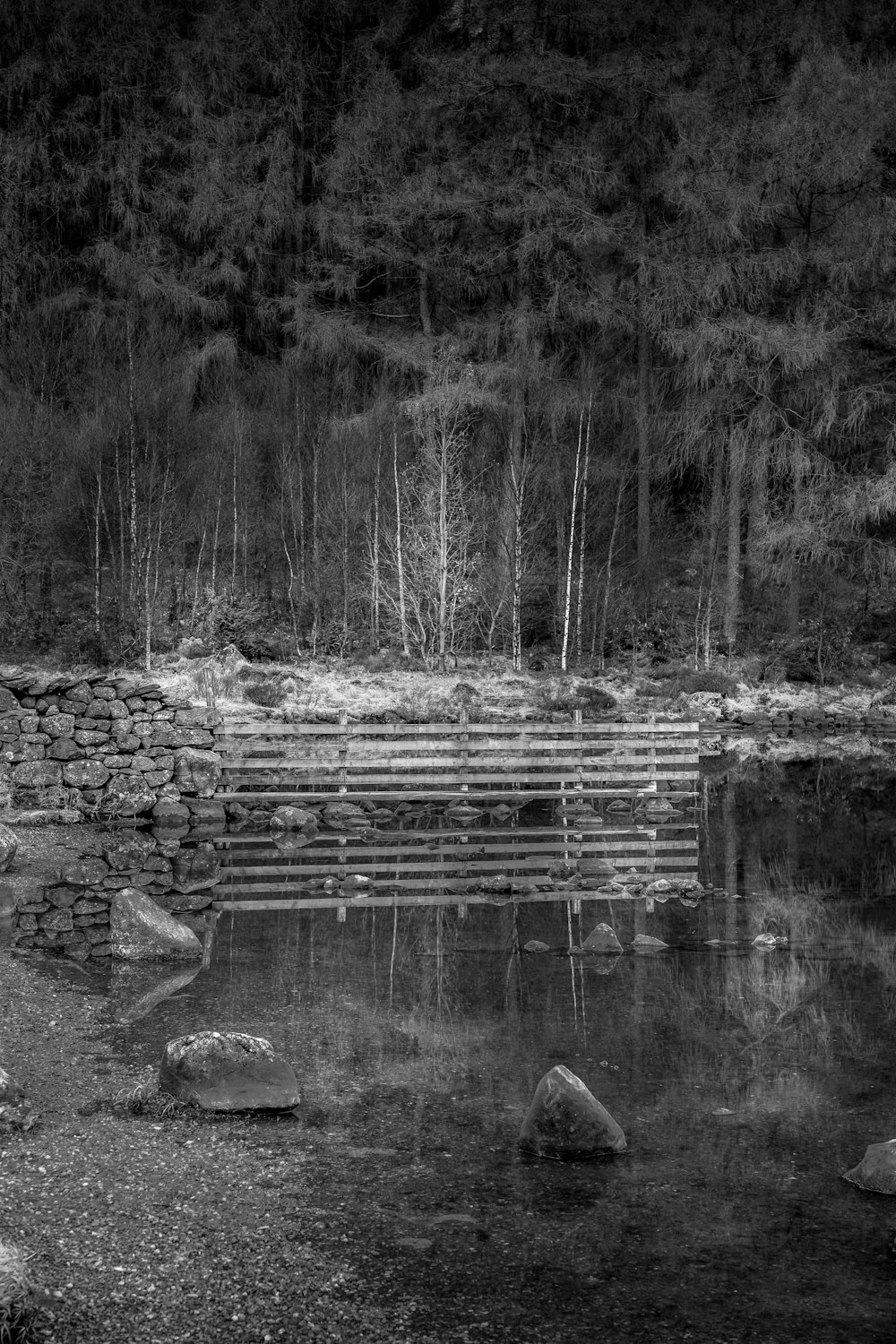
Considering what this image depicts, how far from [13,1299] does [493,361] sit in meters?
32.4

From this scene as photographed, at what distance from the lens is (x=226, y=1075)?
5828 millimetres

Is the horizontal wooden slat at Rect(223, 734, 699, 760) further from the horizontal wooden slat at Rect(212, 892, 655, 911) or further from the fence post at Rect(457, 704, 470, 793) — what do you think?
the horizontal wooden slat at Rect(212, 892, 655, 911)

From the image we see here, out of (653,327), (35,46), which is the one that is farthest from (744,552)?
(35,46)

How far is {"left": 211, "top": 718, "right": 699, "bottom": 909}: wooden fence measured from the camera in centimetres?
1133

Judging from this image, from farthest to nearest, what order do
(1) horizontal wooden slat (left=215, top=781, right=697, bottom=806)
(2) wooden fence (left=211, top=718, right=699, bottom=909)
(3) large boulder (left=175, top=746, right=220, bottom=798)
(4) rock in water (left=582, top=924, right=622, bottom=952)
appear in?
(1) horizontal wooden slat (left=215, top=781, right=697, bottom=806) → (3) large boulder (left=175, top=746, right=220, bottom=798) → (2) wooden fence (left=211, top=718, right=699, bottom=909) → (4) rock in water (left=582, top=924, right=622, bottom=952)

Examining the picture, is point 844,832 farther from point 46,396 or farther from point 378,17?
point 378,17

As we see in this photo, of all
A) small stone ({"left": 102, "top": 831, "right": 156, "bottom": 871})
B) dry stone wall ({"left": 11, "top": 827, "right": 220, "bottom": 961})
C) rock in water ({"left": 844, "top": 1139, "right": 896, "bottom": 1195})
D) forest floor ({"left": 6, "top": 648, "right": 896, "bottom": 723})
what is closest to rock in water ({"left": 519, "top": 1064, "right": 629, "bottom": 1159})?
rock in water ({"left": 844, "top": 1139, "right": 896, "bottom": 1195})

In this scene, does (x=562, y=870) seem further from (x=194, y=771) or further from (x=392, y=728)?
(x=194, y=771)

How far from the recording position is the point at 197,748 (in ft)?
51.8

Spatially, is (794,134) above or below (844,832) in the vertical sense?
above

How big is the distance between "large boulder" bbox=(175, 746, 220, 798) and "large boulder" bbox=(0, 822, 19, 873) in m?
3.85

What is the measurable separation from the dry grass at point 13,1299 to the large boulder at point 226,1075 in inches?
73.3

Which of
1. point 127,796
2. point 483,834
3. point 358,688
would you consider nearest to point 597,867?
point 483,834

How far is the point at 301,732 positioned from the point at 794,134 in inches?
989
